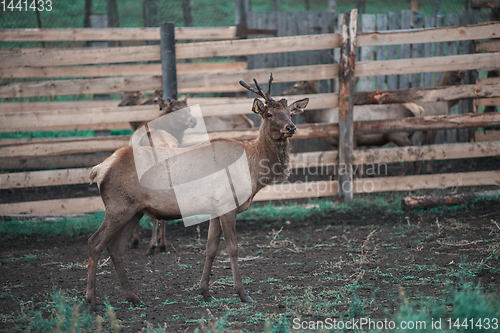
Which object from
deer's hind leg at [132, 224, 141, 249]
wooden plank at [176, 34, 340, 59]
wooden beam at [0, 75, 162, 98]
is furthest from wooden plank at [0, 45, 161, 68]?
deer's hind leg at [132, 224, 141, 249]

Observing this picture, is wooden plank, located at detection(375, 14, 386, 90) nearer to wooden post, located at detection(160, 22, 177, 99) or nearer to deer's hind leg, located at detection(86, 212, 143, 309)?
wooden post, located at detection(160, 22, 177, 99)

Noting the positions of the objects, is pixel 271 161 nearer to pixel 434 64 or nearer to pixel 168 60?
pixel 168 60

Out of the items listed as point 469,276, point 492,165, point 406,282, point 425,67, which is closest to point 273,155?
point 406,282

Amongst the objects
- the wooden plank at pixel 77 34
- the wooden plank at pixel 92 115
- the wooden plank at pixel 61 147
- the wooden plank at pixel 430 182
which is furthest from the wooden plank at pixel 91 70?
the wooden plank at pixel 430 182

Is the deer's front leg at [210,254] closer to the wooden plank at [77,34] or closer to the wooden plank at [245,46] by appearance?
the wooden plank at [245,46]

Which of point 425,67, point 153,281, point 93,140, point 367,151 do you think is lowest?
point 153,281

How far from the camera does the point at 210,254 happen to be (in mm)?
4965

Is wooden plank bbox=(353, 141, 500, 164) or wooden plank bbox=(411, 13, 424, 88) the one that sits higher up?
wooden plank bbox=(411, 13, 424, 88)

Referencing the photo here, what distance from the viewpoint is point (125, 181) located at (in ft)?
16.1

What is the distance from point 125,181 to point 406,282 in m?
3.17

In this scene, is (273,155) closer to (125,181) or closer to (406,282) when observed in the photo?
(125,181)

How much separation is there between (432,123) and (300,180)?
10.1 ft

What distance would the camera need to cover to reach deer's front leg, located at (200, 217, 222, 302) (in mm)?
4840

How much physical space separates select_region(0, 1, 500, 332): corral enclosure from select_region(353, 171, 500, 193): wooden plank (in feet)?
0.08
